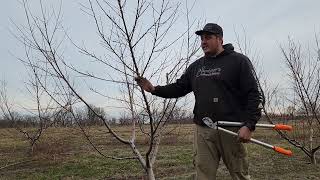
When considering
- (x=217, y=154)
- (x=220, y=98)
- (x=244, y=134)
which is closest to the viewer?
(x=244, y=134)

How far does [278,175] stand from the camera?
873 centimetres

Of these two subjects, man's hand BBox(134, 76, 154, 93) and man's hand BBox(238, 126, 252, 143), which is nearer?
man's hand BBox(238, 126, 252, 143)

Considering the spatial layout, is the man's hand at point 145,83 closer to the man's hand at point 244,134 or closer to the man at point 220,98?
the man at point 220,98

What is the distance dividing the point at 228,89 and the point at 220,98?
106mm

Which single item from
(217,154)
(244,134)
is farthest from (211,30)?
(217,154)

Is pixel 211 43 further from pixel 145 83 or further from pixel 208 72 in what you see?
pixel 145 83

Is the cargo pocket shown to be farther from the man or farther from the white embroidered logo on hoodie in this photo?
the white embroidered logo on hoodie

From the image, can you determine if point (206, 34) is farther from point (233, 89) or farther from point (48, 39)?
point (48, 39)

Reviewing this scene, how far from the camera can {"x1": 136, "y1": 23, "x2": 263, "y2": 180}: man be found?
3.73 meters

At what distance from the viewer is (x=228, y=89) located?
376 cm

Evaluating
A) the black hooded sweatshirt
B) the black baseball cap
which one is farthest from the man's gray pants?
the black baseball cap

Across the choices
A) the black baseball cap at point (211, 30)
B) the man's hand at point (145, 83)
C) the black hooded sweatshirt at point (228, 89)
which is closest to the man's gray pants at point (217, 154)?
the black hooded sweatshirt at point (228, 89)

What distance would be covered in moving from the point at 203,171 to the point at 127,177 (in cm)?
598

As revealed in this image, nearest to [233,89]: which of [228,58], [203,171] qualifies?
[228,58]
